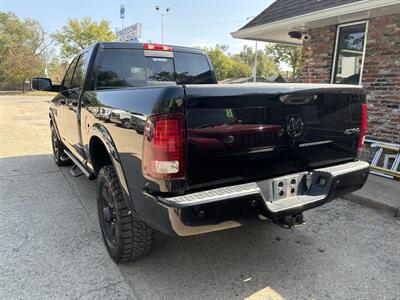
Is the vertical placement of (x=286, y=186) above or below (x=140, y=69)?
below

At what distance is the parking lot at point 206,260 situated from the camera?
2.54 m

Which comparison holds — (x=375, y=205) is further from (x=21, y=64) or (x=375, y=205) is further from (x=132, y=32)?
(x=21, y=64)

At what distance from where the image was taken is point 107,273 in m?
2.74

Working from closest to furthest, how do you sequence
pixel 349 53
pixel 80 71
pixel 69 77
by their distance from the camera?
pixel 80 71
pixel 69 77
pixel 349 53

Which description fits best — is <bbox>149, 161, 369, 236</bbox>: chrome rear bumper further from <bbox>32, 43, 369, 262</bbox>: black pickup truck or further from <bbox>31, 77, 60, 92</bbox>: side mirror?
<bbox>31, 77, 60, 92</bbox>: side mirror

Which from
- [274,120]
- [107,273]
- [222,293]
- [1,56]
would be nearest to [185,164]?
[274,120]

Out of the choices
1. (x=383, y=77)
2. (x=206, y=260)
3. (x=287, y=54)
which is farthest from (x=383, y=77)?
(x=287, y=54)

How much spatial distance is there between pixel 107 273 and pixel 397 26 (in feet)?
19.2

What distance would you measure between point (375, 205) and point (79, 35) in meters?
52.1

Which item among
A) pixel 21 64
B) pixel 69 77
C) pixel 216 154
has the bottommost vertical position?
pixel 216 154

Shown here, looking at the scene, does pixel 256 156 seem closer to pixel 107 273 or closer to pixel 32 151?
pixel 107 273

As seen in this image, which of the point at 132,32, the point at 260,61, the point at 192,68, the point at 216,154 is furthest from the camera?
the point at 260,61

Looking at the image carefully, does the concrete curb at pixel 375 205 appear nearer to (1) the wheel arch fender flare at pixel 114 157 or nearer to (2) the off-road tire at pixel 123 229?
(2) the off-road tire at pixel 123 229

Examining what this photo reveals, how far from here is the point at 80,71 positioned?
413 cm
